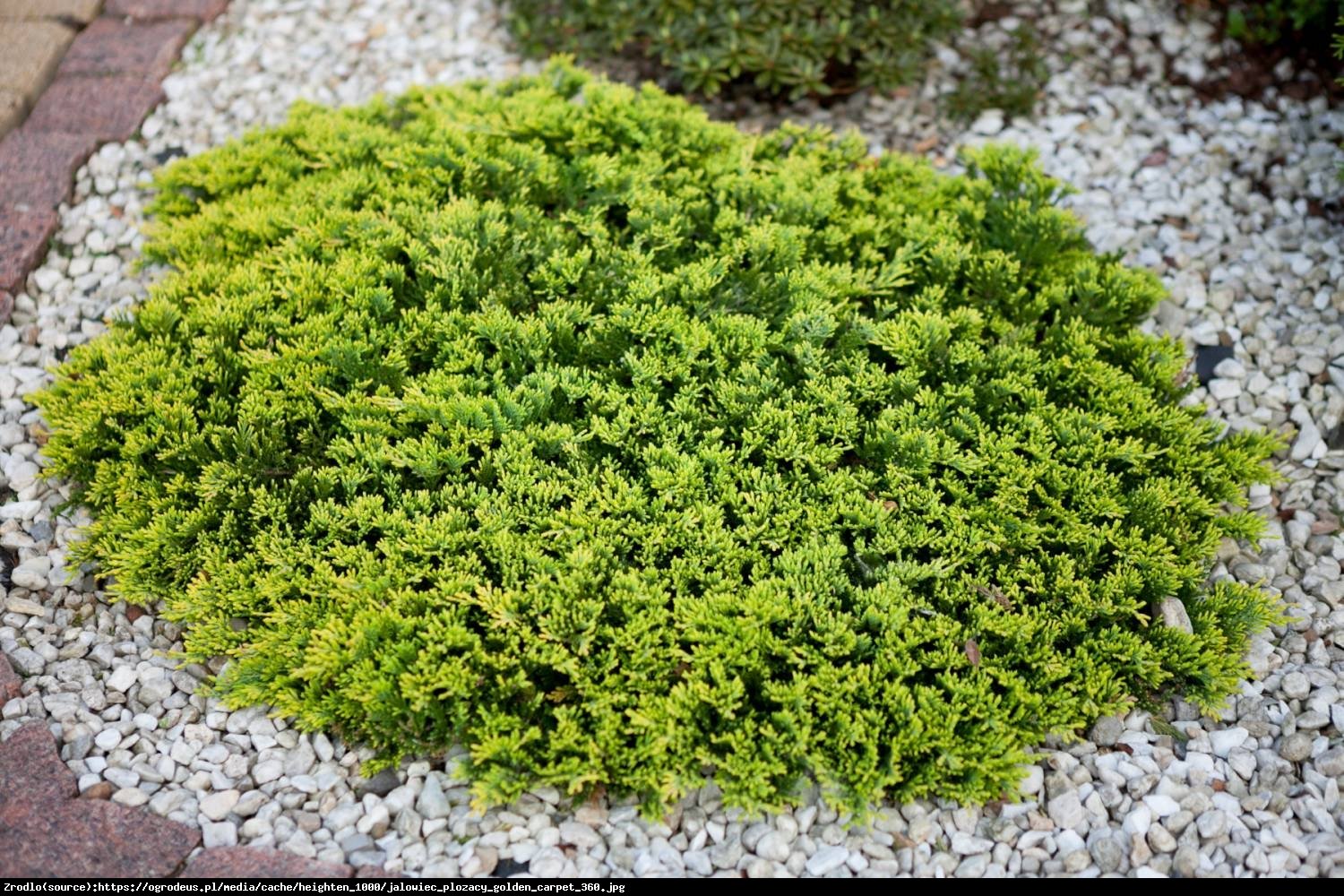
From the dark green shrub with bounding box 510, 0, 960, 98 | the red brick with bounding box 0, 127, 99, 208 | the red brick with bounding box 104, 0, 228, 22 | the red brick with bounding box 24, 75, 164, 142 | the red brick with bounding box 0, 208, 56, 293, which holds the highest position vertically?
the dark green shrub with bounding box 510, 0, 960, 98

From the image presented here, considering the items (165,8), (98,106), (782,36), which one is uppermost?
(782,36)

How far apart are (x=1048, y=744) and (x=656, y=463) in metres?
1.45

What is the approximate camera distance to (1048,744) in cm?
328

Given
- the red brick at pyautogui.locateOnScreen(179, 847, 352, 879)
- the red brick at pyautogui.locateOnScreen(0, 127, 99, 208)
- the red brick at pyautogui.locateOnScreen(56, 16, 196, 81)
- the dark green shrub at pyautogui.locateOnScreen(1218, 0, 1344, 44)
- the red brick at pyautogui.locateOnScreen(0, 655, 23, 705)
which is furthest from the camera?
the red brick at pyautogui.locateOnScreen(56, 16, 196, 81)

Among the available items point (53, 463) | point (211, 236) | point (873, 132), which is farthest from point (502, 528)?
point (873, 132)

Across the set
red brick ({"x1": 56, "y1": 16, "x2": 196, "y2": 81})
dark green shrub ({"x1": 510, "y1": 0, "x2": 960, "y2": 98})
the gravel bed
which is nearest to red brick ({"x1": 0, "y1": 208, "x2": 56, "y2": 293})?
the gravel bed

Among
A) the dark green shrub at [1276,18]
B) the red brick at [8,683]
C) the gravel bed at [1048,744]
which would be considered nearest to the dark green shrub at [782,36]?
the gravel bed at [1048,744]

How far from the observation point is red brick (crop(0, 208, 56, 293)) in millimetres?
4527

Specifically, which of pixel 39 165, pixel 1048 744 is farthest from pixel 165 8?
pixel 1048 744

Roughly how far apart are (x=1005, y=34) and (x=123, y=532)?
476 centimetres

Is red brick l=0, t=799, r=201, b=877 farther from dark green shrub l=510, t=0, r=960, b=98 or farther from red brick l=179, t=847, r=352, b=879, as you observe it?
dark green shrub l=510, t=0, r=960, b=98

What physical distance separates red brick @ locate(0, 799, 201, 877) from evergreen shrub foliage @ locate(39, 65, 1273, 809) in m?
0.42

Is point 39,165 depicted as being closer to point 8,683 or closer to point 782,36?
point 8,683

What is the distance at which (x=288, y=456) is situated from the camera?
3666 mm
